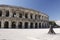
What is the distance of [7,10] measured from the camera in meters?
33.1

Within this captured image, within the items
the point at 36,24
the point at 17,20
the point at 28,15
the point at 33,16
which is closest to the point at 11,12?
the point at 17,20

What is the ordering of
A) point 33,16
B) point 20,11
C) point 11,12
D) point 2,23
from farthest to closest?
1. point 33,16
2. point 20,11
3. point 11,12
4. point 2,23

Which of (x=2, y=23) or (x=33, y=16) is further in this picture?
(x=33, y=16)

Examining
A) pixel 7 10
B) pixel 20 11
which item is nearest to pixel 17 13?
pixel 20 11

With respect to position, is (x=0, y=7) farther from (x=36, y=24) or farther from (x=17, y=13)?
(x=36, y=24)

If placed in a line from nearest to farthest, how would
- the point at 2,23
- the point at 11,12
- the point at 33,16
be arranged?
1. the point at 2,23
2. the point at 11,12
3. the point at 33,16

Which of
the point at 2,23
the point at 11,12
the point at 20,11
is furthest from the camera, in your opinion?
the point at 20,11

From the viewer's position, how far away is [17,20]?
3175cm

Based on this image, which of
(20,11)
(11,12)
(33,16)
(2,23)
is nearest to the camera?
(2,23)

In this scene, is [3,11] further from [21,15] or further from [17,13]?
[21,15]

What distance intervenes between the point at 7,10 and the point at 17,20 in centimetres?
560

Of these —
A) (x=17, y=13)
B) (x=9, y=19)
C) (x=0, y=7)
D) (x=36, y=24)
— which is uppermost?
(x=0, y=7)

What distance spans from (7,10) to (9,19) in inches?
172

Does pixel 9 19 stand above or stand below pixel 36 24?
above
